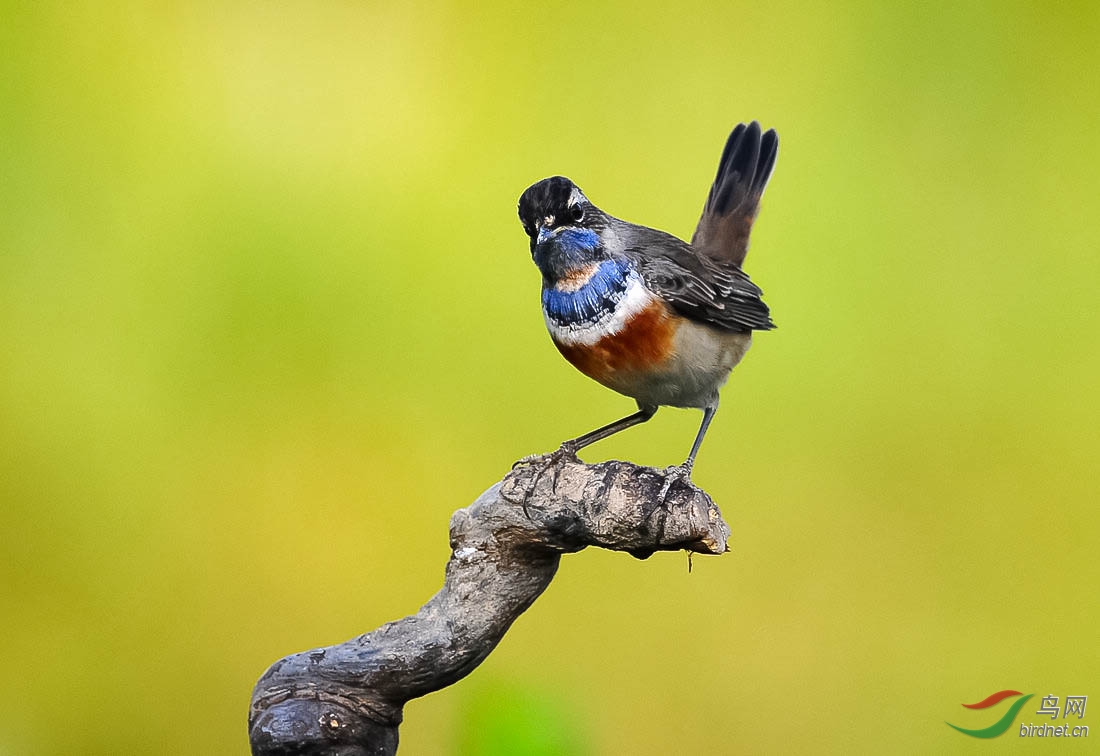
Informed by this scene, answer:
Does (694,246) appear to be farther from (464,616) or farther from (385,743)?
(385,743)

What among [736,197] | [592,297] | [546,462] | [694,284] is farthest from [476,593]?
[736,197]

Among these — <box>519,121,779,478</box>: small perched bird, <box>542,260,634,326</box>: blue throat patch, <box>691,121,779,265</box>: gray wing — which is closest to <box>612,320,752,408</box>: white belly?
<box>519,121,779,478</box>: small perched bird

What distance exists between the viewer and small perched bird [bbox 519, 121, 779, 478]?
63.4 inches

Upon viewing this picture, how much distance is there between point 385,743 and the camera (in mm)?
1569

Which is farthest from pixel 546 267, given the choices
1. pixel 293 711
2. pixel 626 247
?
pixel 293 711

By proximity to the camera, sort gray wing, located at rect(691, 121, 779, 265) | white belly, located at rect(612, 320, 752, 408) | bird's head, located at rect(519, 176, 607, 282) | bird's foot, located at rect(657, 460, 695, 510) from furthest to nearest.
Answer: gray wing, located at rect(691, 121, 779, 265), white belly, located at rect(612, 320, 752, 408), bird's head, located at rect(519, 176, 607, 282), bird's foot, located at rect(657, 460, 695, 510)

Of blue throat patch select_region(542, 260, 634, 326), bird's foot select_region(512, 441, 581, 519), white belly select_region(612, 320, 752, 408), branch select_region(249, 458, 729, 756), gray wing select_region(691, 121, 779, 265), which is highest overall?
gray wing select_region(691, 121, 779, 265)

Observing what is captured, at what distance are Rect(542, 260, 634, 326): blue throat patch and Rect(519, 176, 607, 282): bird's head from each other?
0.02 metres

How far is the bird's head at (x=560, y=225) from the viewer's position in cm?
156

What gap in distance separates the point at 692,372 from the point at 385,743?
0.67m

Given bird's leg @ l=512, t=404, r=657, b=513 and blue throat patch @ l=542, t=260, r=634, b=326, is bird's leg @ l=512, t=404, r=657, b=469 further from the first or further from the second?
blue throat patch @ l=542, t=260, r=634, b=326

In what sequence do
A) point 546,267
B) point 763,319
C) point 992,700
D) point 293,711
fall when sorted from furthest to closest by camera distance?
point 992,700 < point 763,319 < point 546,267 < point 293,711

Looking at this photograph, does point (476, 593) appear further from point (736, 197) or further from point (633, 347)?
point (736, 197)

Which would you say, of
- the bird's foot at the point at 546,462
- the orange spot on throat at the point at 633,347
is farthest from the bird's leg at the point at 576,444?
the orange spot on throat at the point at 633,347
